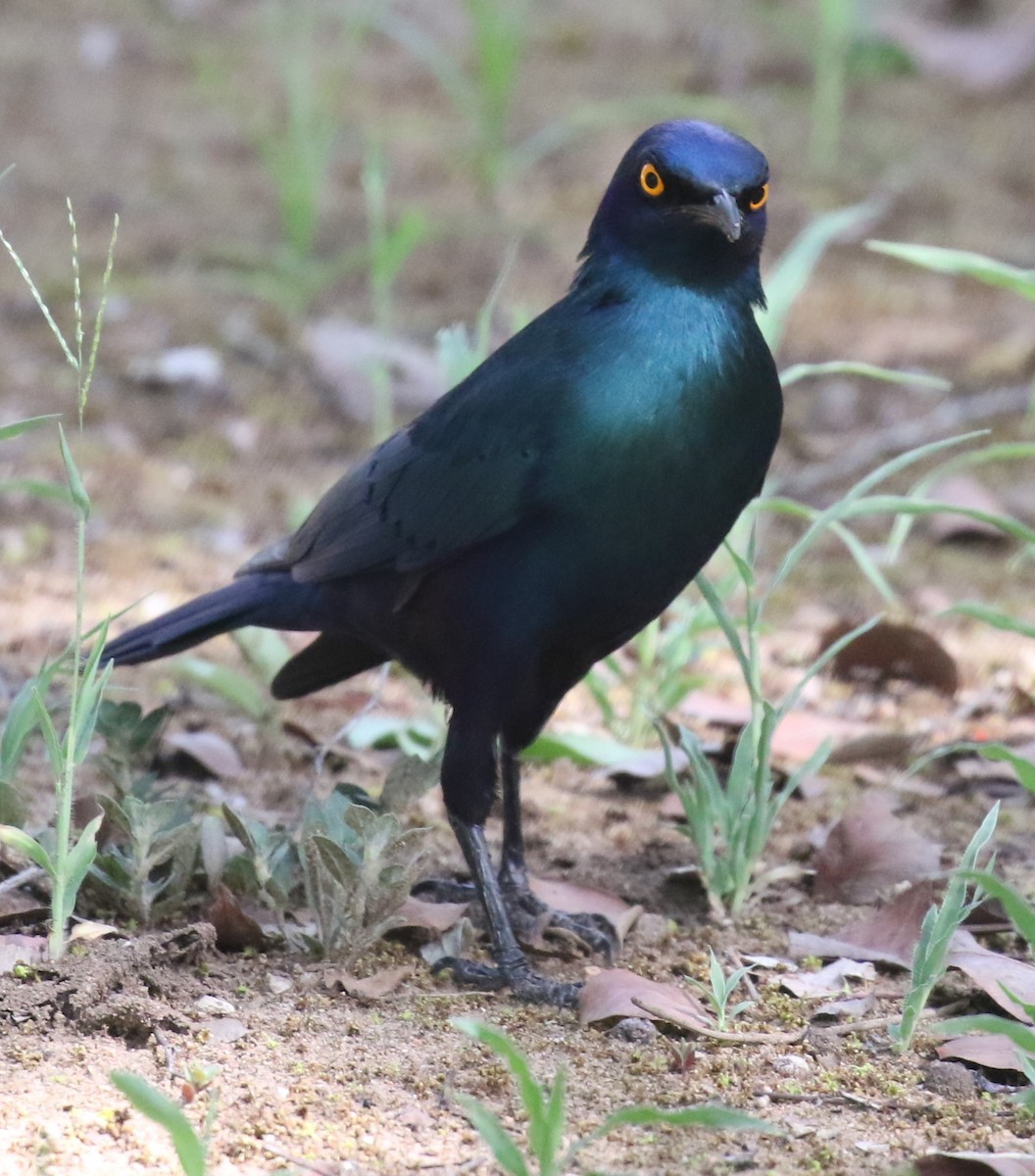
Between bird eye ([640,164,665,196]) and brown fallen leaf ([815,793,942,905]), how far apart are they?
46.3 inches

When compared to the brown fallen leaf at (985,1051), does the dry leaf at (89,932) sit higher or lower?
higher

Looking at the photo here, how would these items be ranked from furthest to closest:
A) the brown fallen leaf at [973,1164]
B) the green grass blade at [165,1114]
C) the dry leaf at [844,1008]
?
1. the dry leaf at [844,1008]
2. the brown fallen leaf at [973,1164]
3. the green grass blade at [165,1114]

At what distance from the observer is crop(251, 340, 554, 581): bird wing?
3.10 meters

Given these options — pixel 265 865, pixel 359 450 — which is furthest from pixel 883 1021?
pixel 359 450

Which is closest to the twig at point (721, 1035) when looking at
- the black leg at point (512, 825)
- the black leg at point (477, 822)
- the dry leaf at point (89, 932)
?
the black leg at point (477, 822)

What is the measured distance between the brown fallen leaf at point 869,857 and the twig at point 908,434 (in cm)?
201

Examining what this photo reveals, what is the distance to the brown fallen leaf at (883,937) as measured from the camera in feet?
9.95

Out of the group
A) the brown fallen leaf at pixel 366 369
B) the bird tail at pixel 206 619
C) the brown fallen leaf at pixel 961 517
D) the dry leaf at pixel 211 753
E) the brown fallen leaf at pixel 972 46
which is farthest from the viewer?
the brown fallen leaf at pixel 972 46

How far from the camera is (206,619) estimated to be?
3588mm

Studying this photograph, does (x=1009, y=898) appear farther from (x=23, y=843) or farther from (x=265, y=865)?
(x=23, y=843)

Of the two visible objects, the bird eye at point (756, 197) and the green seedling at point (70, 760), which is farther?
the bird eye at point (756, 197)

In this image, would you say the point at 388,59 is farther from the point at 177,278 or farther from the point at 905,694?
the point at 905,694

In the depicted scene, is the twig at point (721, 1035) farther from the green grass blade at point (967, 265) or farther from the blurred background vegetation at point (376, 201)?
the blurred background vegetation at point (376, 201)

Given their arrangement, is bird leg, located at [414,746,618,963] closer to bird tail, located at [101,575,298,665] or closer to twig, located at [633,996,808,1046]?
twig, located at [633,996,808,1046]
